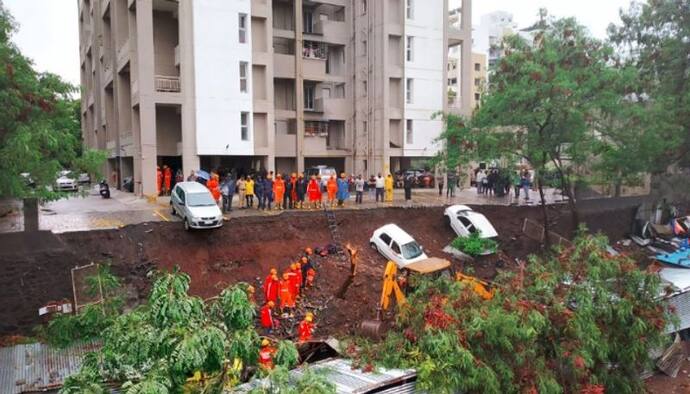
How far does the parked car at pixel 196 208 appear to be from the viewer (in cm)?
2109

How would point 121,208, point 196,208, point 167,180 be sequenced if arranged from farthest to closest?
point 167,180 < point 121,208 < point 196,208

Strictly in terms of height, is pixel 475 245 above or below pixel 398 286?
above

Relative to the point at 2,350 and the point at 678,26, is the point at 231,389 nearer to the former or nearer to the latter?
the point at 2,350

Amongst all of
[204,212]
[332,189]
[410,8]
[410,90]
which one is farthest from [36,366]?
[410,8]

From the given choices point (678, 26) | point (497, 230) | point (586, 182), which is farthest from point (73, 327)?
point (678, 26)

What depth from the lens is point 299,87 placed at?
36812 millimetres

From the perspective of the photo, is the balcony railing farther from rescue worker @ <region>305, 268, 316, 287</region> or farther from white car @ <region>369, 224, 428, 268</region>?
rescue worker @ <region>305, 268, 316, 287</region>

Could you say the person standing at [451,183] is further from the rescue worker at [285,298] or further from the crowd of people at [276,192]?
the rescue worker at [285,298]

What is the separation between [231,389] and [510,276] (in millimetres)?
10005

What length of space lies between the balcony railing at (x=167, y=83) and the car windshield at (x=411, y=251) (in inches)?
662

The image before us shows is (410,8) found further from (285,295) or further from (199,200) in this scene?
(285,295)

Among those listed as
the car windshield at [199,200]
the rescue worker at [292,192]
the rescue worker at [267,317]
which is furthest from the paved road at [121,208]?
the rescue worker at [267,317]

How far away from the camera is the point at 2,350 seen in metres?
14.2

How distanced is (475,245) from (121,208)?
16684 millimetres
